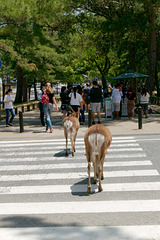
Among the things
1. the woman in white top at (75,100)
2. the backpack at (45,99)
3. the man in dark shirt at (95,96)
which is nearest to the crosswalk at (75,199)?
the backpack at (45,99)

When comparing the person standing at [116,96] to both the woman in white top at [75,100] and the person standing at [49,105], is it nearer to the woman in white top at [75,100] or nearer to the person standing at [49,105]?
the woman in white top at [75,100]

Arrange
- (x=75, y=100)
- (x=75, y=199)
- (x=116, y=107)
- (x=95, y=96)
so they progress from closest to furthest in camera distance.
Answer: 1. (x=75, y=199)
2. (x=75, y=100)
3. (x=95, y=96)
4. (x=116, y=107)

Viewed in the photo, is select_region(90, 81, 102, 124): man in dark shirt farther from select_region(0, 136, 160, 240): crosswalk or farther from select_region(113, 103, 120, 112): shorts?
select_region(0, 136, 160, 240): crosswalk

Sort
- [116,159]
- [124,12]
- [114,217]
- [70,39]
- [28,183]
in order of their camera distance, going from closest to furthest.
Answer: [114,217] < [28,183] < [116,159] < [124,12] < [70,39]

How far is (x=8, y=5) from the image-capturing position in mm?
20344

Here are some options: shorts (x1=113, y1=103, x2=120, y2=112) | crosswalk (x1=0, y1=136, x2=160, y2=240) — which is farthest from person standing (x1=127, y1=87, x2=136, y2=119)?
crosswalk (x1=0, y1=136, x2=160, y2=240)

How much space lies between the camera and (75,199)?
5.67 meters

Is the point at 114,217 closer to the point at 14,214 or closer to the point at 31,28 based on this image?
the point at 14,214

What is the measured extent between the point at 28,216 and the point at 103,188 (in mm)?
1805

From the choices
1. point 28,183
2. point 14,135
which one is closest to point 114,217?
point 28,183

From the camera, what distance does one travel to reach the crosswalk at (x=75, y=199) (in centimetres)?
438

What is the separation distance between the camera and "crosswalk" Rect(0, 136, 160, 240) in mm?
4379

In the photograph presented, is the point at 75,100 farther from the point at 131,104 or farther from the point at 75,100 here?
the point at 131,104

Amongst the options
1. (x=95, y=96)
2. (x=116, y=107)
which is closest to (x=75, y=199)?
(x=95, y=96)
